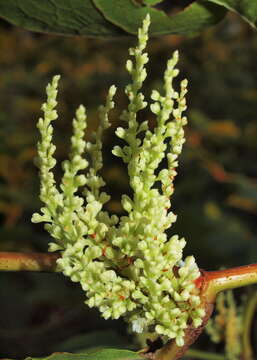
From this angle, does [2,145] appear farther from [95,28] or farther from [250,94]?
[95,28]

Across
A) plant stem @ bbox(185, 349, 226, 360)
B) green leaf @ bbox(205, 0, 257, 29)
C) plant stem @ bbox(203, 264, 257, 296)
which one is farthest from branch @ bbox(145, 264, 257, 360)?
plant stem @ bbox(185, 349, 226, 360)

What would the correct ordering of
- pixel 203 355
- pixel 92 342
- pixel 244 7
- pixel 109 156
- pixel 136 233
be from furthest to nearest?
pixel 109 156 → pixel 92 342 → pixel 203 355 → pixel 244 7 → pixel 136 233

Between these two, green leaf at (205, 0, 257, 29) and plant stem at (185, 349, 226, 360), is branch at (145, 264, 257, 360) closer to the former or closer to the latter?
green leaf at (205, 0, 257, 29)

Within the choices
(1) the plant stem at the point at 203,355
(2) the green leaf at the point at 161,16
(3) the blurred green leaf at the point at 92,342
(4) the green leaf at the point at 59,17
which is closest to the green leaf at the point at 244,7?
(2) the green leaf at the point at 161,16

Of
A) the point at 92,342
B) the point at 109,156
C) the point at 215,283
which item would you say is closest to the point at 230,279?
the point at 215,283

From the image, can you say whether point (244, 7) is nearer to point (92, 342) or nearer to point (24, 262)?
point (24, 262)

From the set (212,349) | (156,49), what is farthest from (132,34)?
(156,49)
